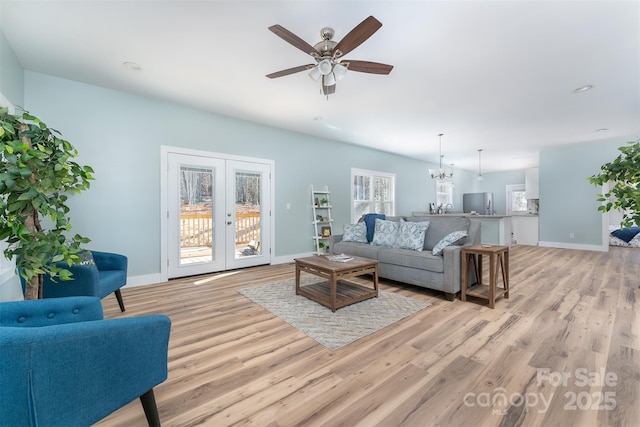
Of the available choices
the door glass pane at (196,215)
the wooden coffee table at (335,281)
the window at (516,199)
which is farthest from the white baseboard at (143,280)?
the window at (516,199)

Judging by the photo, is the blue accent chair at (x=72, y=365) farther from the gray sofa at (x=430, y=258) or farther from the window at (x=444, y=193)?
the window at (x=444, y=193)

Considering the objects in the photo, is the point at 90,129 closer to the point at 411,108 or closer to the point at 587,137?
the point at 411,108

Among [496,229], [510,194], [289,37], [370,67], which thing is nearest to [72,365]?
[289,37]

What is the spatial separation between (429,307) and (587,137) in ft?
20.2

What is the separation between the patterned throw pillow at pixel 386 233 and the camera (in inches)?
157

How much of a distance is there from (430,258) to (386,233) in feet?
3.04

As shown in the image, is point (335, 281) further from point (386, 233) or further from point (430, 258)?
point (386, 233)

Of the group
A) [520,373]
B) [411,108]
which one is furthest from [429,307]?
[411,108]

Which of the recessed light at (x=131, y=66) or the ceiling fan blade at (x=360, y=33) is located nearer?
the ceiling fan blade at (x=360, y=33)

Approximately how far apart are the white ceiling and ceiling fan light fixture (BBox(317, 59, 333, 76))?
35 centimetres

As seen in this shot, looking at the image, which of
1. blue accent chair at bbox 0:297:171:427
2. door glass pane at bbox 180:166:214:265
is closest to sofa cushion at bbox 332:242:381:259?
door glass pane at bbox 180:166:214:265

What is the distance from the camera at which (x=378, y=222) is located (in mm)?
4309

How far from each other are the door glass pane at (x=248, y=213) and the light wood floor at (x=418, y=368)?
1733mm

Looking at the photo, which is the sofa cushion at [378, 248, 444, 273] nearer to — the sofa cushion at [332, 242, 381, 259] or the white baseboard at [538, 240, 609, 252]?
the sofa cushion at [332, 242, 381, 259]
